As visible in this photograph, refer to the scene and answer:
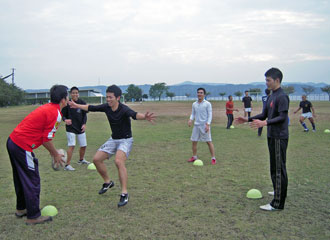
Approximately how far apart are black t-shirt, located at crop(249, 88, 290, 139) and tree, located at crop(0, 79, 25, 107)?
77.1m

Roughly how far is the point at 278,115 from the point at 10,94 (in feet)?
269

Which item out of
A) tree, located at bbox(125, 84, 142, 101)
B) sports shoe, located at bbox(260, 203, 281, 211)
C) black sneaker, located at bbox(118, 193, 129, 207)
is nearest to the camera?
sports shoe, located at bbox(260, 203, 281, 211)

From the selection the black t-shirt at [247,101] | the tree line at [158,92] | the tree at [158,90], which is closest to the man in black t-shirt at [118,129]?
the black t-shirt at [247,101]

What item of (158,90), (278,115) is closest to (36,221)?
(278,115)

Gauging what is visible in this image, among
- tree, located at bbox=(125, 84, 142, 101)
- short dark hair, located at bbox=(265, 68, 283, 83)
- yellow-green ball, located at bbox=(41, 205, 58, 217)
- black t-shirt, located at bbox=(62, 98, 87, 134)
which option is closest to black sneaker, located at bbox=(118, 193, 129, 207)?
yellow-green ball, located at bbox=(41, 205, 58, 217)

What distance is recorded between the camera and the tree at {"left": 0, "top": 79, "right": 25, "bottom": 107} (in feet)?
236

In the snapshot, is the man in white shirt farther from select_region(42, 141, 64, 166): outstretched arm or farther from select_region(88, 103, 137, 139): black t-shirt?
select_region(42, 141, 64, 166): outstretched arm

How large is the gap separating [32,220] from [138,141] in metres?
9.05

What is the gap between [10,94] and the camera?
75.2 meters

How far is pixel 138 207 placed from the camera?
5.30 metres

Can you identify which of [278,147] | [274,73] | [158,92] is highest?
[158,92]

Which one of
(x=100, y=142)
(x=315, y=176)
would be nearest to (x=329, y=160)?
(x=315, y=176)

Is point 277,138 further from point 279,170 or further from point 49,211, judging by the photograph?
point 49,211

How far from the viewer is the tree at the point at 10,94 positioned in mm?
71812
